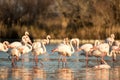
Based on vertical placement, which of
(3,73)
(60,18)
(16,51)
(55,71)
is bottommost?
(3,73)

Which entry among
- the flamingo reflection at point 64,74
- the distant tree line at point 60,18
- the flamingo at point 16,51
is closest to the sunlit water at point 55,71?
the flamingo reflection at point 64,74

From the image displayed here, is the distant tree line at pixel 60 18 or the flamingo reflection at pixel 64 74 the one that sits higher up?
the distant tree line at pixel 60 18

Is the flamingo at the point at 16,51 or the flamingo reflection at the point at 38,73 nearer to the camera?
the flamingo reflection at the point at 38,73

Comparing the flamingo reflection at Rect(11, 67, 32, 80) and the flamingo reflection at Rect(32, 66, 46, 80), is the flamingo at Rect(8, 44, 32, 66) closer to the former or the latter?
the flamingo reflection at Rect(11, 67, 32, 80)

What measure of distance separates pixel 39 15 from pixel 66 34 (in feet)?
17.9

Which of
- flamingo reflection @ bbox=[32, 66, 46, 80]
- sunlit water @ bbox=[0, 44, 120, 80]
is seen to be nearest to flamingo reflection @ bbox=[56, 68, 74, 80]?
sunlit water @ bbox=[0, 44, 120, 80]

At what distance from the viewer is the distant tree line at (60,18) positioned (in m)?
35.0

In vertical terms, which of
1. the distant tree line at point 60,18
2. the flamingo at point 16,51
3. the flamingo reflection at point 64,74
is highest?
the distant tree line at point 60,18

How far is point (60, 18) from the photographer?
39.7 meters

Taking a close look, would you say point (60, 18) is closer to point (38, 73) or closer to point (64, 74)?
point (38, 73)

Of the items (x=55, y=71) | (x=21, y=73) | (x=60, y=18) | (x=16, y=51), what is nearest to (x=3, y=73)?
(x=21, y=73)

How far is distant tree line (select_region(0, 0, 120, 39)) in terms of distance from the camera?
35.0m

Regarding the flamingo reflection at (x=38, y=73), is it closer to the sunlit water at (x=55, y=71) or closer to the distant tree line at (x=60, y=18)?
the sunlit water at (x=55, y=71)

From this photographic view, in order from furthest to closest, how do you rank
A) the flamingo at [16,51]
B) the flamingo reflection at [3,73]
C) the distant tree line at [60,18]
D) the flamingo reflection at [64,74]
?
the distant tree line at [60,18] → the flamingo at [16,51] → the flamingo reflection at [64,74] → the flamingo reflection at [3,73]
